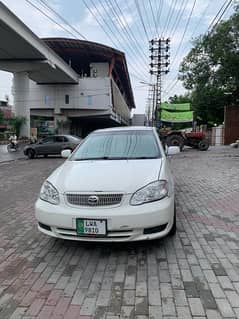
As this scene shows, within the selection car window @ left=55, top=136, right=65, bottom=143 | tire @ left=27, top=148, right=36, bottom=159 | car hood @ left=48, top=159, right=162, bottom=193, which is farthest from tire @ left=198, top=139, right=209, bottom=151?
car hood @ left=48, top=159, right=162, bottom=193

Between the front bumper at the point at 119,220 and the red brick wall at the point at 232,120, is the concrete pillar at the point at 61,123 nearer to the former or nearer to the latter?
the red brick wall at the point at 232,120

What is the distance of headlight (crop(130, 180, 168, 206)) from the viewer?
3.38 m

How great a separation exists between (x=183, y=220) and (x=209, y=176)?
499cm

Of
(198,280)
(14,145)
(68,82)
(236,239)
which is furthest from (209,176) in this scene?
(68,82)

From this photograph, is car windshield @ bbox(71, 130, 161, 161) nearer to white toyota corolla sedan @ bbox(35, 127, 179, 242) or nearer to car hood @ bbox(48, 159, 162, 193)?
car hood @ bbox(48, 159, 162, 193)

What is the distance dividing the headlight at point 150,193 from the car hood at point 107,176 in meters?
0.06

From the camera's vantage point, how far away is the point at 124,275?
3146 millimetres

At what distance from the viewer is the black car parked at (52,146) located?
18.4 meters

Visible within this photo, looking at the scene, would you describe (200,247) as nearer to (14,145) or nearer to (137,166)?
(137,166)

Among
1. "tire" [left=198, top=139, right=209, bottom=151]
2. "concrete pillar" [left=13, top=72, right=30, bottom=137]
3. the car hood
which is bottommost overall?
"tire" [left=198, top=139, right=209, bottom=151]

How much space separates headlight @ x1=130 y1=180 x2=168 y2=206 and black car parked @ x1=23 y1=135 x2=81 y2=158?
601 inches

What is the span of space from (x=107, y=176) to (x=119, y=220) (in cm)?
61

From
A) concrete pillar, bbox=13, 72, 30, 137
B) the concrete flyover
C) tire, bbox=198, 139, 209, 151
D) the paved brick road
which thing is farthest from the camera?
the concrete flyover

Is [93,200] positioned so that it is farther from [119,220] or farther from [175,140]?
[175,140]
